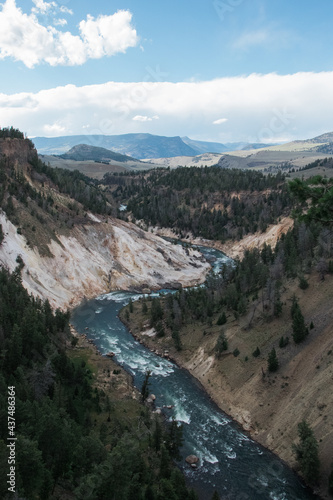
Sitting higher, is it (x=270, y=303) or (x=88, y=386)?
(x=270, y=303)

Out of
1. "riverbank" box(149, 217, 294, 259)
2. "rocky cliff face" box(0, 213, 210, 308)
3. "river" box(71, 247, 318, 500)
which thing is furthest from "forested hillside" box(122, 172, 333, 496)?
"riverbank" box(149, 217, 294, 259)

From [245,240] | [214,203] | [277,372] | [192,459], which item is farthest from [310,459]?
[214,203]

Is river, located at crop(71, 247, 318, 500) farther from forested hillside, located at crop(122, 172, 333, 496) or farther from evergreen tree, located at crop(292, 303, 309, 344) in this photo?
evergreen tree, located at crop(292, 303, 309, 344)

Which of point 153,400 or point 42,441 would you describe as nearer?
point 42,441

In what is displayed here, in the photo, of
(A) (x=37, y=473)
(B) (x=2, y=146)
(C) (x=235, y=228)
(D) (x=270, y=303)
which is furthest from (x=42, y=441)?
(C) (x=235, y=228)

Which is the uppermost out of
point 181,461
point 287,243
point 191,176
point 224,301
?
point 191,176

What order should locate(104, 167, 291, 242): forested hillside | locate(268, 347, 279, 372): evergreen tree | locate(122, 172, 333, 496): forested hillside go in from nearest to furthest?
locate(122, 172, 333, 496): forested hillside, locate(268, 347, 279, 372): evergreen tree, locate(104, 167, 291, 242): forested hillside

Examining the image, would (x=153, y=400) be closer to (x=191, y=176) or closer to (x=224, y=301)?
(x=224, y=301)

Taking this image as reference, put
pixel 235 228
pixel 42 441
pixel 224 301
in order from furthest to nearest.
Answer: pixel 235 228
pixel 224 301
pixel 42 441
